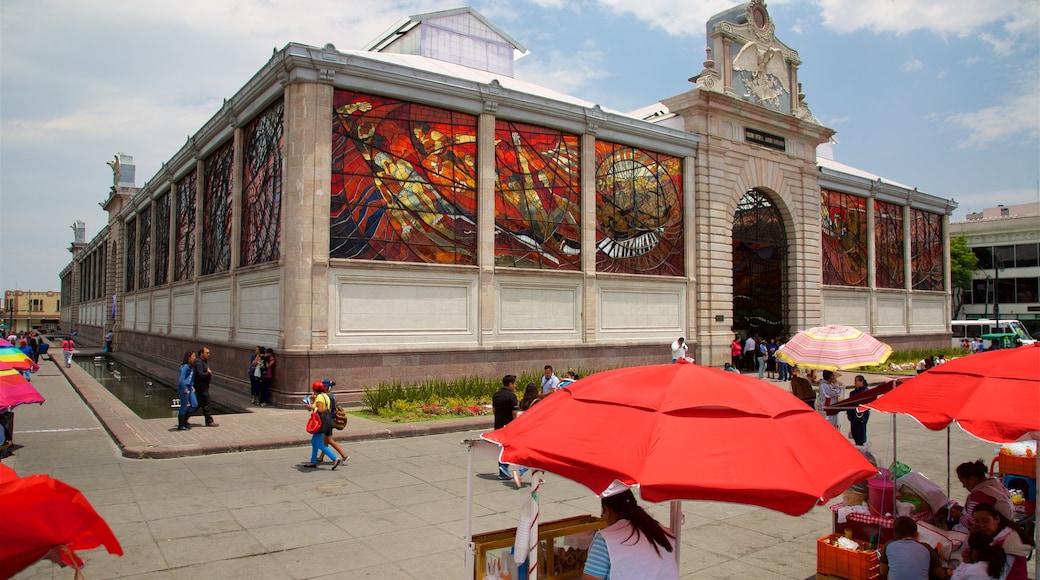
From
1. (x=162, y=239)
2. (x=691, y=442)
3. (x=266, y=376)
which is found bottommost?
(x=266, y=376)

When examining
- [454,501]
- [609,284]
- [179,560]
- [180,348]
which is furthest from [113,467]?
[180,348]

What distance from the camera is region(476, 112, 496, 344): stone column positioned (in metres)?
22.0

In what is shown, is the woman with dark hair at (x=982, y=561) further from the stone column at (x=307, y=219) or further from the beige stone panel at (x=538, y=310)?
the beige stone panel at (x=538, y=310)

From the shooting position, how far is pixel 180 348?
106ft

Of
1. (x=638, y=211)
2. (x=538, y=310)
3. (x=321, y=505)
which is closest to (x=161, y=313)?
(x=538, y=310)

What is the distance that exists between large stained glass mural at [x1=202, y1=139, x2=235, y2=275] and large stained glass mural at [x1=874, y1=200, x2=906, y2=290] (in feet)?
111

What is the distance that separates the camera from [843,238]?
3675cm

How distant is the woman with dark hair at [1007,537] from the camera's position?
5.49 m

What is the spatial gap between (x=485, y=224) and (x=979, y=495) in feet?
55.9

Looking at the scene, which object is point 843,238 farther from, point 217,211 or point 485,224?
point 217,211

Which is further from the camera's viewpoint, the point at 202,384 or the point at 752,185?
the point at 752,185

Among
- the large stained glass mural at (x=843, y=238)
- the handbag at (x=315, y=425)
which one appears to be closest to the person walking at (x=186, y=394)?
the handbag at (x=315, y=425)

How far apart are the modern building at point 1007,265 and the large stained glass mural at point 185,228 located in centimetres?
6589

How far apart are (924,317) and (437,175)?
35.2 meters
